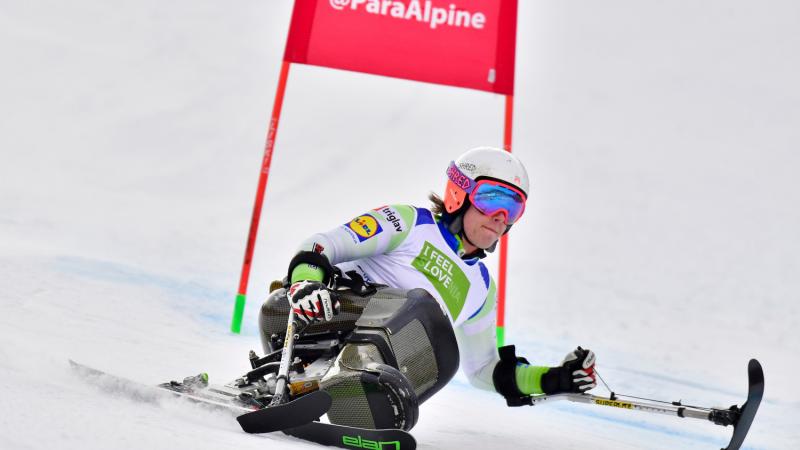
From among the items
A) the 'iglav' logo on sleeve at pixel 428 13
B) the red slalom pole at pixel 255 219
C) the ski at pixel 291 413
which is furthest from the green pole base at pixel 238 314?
the ski at pixel 291 413

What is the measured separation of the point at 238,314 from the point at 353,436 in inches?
130

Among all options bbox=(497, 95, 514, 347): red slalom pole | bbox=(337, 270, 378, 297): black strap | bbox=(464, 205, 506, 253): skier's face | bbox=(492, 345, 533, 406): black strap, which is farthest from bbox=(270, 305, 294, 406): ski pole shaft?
bbox=(497, 95, 514, 347): red slalom pole

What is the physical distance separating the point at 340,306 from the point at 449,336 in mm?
472

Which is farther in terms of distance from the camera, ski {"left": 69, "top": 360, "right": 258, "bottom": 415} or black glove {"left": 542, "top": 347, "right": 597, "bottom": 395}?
black glove {"left": 542, "top": 347, "right": 597, "bottom": 395}

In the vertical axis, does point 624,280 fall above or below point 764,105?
below

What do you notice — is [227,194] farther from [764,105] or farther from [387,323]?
[764,105]

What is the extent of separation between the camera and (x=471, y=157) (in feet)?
13.7

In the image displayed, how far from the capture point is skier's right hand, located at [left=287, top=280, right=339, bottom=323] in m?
3.42

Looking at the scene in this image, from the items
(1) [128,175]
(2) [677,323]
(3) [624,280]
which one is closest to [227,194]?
(1) [128,175]

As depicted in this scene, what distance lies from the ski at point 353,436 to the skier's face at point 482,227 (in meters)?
1.15

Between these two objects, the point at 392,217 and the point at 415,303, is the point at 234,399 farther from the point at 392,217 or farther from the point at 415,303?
the point at 392,217

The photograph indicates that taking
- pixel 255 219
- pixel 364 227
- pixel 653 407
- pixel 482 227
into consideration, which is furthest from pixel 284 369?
pixel 255 219

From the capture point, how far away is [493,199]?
4051 mm

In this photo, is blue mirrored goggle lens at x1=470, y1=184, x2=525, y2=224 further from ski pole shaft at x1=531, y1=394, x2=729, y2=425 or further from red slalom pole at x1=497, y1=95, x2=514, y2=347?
red slalom pole at x1=497, y1=95, x2=514, y2=347
